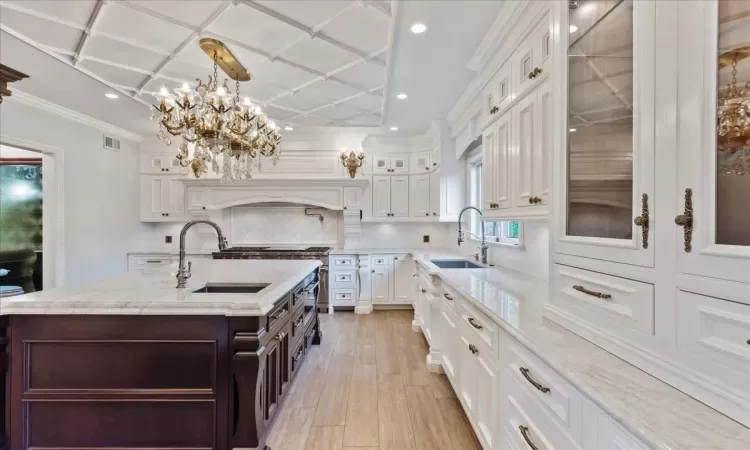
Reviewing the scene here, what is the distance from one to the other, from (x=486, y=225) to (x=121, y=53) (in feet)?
12.5

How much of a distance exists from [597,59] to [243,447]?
7.43 feet

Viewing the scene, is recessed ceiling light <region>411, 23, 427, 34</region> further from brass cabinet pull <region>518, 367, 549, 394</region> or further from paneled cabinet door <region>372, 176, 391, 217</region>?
paneled cabinet door <region>372, 176, 391, 217</region>

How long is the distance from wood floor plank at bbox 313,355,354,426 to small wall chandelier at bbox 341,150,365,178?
2.82 meters

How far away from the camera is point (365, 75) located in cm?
327

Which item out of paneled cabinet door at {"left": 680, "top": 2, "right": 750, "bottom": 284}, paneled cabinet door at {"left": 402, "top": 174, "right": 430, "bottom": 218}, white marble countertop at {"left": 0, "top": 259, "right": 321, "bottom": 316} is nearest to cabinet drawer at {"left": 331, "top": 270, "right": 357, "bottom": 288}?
paneled cabinet door at {"left": 402, "top": 174, "right": 430, "bottom": 218}

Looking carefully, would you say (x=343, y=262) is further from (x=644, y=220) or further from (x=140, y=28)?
(x=644, y=220)

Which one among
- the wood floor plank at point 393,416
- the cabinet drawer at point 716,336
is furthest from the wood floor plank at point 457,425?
the cabinet drawer at point 716,336

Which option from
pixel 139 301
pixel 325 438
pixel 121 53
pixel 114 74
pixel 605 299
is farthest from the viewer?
pixel 114 74

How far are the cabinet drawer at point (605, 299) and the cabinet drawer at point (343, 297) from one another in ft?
12.9

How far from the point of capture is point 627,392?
0.82 metres

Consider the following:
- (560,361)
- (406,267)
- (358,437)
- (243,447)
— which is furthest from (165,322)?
(406,267)

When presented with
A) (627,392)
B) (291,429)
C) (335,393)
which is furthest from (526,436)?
(335,393)

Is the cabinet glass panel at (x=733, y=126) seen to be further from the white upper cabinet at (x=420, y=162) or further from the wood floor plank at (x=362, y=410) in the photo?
the white upper cabinet at (x=420, y=162)

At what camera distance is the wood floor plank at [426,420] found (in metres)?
2.01
